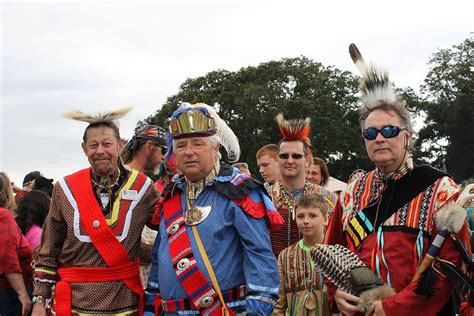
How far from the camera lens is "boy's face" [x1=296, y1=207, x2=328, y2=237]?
5348 mm

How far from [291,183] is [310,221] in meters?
0.69

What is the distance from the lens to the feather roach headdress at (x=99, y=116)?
182 inches

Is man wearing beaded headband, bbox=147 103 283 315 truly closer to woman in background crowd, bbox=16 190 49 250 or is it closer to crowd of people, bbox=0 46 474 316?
crowd of people, bbox=0 46 474 316

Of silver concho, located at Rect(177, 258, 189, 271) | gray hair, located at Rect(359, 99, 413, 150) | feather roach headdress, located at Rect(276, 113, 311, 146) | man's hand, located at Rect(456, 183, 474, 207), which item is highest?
feather roach headdress, located at Rect(276, 113, 311, 146)

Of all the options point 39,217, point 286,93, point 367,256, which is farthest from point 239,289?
point 286,93

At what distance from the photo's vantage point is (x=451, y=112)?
4234 centimetres

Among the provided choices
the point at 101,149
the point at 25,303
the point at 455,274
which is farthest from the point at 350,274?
the point at 25,303

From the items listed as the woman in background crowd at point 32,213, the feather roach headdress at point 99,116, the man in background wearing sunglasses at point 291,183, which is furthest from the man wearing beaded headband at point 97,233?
the woman in background crowd at point 32,213

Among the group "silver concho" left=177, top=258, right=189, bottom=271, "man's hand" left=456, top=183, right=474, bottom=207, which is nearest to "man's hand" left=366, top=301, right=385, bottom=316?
"man's hand" left=456, top=183, right=474, bottom=207

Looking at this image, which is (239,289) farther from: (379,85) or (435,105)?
(435,105)

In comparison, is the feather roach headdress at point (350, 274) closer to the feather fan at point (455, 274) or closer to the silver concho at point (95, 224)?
the feather fan at point (455, 274)

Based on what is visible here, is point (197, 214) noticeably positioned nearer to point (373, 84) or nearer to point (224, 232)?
point (224, 232)

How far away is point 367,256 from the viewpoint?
382cm

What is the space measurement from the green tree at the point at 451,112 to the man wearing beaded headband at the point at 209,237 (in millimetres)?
38710
